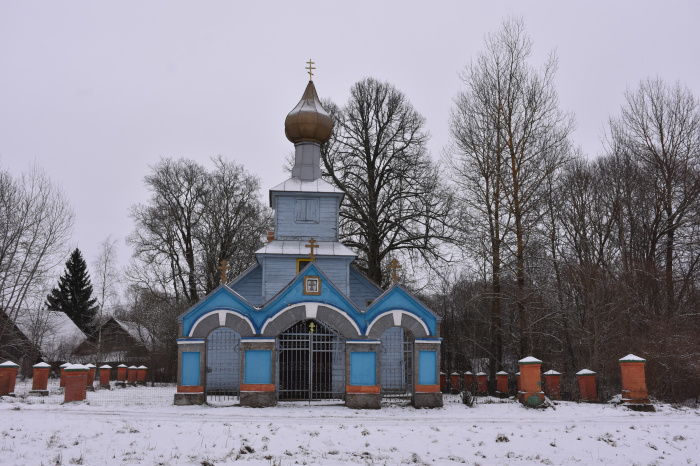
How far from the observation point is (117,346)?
131 ft

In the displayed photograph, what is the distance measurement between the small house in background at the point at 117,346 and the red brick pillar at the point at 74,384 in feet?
59.4

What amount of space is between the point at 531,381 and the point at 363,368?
4610 millimetres

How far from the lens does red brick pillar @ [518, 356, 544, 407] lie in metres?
16.0

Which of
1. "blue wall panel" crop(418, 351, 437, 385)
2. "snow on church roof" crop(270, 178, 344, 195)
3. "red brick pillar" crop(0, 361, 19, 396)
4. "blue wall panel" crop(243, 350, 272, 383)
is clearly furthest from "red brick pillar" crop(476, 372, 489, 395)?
"red brick pillar" crop(0, 361, 19, 396)

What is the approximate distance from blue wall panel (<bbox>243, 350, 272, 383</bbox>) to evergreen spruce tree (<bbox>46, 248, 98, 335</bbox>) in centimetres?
3140

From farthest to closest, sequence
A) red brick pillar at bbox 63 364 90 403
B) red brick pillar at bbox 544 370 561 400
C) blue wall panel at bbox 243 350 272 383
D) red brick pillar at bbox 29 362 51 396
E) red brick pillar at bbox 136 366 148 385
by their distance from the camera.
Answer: red brick pillar at bbox 136 366 148 385 → red brick pillar at bbox 29 362 51 396 → red brick pillar at bbox 544 370 561 400 → blue wall panel at bbox 243 350 272 383 → red brick pillar at bbox 63 364 90 403

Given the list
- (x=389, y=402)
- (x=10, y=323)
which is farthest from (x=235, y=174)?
(x=389, y=402)

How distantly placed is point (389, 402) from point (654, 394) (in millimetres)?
7837

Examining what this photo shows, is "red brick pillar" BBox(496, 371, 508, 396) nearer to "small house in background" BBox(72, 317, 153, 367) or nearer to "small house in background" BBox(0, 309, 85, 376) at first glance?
"small house in background" BBox(72, 317, 153, 367)

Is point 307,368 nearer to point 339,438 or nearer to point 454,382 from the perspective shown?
point 454,382

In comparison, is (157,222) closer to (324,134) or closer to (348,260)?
(324,134)

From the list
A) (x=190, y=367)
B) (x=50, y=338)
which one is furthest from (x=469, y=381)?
(x=50, y=338)

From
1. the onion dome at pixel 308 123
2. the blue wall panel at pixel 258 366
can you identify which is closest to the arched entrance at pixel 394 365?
the blue wall panel at pixel 258 366

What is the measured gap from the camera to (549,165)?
832 inches
